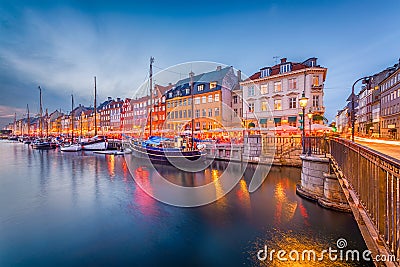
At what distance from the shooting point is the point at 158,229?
10164 mm

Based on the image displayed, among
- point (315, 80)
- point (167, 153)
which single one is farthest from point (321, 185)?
point (315, 80)

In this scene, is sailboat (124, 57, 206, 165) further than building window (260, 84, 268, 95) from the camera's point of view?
No

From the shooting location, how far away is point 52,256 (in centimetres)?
804

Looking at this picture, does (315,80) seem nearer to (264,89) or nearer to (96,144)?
(264,89)

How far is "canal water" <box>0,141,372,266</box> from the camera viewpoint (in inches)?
312

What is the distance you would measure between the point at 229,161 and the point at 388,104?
41.1 meters

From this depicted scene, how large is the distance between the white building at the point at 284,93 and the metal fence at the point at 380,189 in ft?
84.4

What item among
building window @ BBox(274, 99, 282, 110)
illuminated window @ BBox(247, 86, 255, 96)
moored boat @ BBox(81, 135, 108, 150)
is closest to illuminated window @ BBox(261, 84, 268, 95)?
illuminated window @ BBox(247, 86, 255, 96)

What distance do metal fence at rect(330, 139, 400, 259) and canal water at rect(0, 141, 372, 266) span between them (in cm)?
360

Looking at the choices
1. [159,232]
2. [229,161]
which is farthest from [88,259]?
[229,161]

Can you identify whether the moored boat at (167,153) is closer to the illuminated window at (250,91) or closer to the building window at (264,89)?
the illuminated window at (250,91)

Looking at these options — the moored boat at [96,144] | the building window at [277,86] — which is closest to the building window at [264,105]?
the building window at [277,86]

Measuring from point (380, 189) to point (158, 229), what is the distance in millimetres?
8794

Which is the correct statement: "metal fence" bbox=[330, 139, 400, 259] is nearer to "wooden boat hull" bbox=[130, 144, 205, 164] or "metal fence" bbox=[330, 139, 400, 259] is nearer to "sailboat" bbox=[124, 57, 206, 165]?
"wooden boat hull" bbox=[130, 144, 205, 164]
